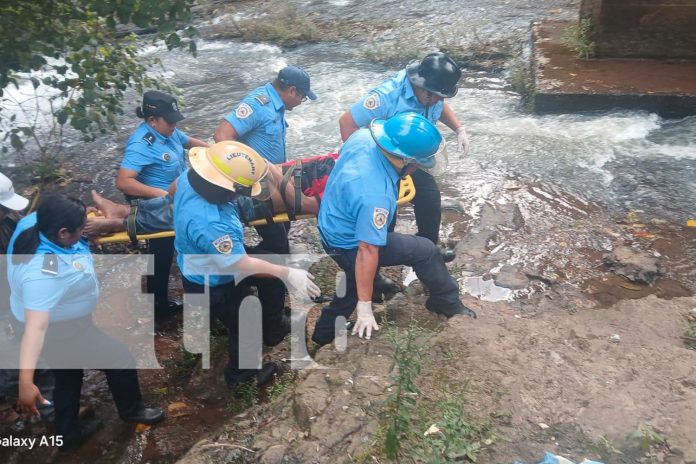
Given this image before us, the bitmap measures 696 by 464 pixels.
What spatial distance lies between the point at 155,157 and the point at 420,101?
1.92m

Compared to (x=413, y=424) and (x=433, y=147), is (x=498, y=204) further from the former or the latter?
(x=413, y=424)

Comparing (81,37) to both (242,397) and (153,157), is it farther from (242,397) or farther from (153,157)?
(242,397)

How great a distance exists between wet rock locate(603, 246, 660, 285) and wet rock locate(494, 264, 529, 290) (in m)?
0.67

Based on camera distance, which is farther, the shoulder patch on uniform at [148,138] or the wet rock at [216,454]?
the shoulder patch on uniform at [148,138]

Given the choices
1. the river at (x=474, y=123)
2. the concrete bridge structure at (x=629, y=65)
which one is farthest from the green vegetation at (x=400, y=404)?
the concrete bridge structure at (x=629, y=65)

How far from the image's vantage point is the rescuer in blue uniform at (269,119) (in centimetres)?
460

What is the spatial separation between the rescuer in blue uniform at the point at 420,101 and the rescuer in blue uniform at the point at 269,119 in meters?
0.48

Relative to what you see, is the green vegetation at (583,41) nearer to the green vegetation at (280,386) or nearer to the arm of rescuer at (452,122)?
the arm of rescuer at (452,122)

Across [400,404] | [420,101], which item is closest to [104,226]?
[420,101]

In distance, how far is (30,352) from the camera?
9.98 ft

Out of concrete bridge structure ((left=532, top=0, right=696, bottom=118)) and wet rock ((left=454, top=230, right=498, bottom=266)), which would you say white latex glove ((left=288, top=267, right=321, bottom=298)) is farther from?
concrete bridge structure ((left=532, top=0, right=696, bottom=118))

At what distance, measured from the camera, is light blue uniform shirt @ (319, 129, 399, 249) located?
134 inches

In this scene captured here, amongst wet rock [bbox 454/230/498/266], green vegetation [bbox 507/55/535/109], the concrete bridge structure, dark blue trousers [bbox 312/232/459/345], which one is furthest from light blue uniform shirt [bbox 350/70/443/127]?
green vegetation [bbox 507/55/535/109]

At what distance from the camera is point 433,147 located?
345 cm
